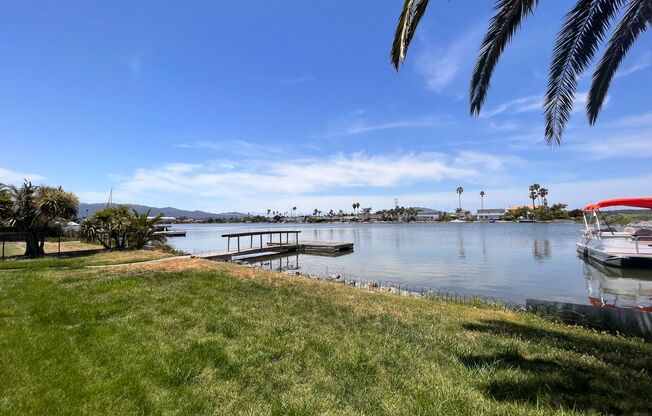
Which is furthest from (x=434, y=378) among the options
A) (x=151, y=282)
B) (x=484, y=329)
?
(x=151, y=282)

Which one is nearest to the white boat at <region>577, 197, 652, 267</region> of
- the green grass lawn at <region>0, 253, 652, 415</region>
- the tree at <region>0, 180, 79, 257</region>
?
the green grass lawn at <region>0, 253, 652, 415</region>

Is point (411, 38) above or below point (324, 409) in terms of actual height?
above

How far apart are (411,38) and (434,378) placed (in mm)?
4830

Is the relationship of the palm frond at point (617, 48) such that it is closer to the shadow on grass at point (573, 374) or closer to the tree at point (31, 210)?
the shadow on grass at point (573, 374)

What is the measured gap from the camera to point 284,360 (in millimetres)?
5379

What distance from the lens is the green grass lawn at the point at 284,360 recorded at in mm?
3980

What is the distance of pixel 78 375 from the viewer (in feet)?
14.8

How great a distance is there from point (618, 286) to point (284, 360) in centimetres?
2449

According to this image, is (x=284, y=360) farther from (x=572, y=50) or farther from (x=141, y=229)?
(x=141, y=229)

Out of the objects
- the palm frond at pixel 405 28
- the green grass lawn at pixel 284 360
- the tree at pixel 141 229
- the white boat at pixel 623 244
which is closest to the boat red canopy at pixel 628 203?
the white boat at pixel 623 244

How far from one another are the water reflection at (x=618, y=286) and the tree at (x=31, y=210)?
29.4 meters

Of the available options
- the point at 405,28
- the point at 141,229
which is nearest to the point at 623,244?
the point at 405,28

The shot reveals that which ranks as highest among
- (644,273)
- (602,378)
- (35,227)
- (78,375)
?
(35,227)

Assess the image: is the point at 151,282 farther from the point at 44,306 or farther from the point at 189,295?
the point at 44,306
